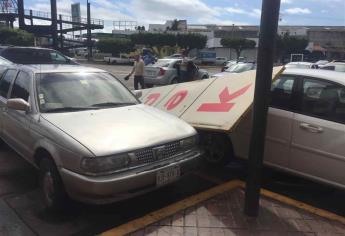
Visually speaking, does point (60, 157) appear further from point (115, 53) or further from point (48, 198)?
point (115, 53)

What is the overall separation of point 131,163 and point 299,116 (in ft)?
6.70

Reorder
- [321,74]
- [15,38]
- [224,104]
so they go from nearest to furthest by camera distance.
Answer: [321,74], [224,104], [15,38]

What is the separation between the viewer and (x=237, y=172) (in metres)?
5.71

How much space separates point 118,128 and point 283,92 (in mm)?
2109

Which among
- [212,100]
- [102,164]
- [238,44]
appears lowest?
[238,44]

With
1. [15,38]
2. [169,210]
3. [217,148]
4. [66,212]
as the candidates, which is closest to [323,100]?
[217,148]

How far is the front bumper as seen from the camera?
3.64m

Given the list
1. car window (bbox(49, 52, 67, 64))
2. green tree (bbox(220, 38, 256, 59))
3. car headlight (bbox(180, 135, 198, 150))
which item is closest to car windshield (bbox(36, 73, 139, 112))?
car headlight (bbox(180, 135, 198, 150))

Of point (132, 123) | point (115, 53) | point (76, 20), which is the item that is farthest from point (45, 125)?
point (76, 20)

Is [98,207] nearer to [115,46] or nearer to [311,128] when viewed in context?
[311,128]

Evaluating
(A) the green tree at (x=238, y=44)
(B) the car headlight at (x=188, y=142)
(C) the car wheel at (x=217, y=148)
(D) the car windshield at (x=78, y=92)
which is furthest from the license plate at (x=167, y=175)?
(A) the green tree at (x=238, y=44)

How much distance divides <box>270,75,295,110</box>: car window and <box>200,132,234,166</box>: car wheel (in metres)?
0.92

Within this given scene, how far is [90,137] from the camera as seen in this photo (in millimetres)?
3879

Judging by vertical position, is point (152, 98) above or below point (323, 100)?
below
